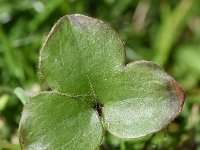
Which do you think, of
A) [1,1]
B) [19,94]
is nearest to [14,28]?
[1,1]

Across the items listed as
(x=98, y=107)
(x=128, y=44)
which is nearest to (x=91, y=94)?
(x=98, y=107)

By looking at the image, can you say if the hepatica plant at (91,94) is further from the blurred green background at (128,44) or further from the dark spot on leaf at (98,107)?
the blurred green background at (128,44)

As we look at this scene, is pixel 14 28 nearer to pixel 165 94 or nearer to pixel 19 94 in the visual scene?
pixel 19 94

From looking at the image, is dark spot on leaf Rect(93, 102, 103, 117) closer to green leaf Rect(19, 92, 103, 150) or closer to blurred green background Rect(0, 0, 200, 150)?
green leaf Rect(19, 92, 103, 150)

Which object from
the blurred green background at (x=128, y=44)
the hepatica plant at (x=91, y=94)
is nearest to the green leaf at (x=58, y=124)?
the hepatica plant at (x=91, y=94)

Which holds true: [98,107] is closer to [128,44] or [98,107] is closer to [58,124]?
[58,124]

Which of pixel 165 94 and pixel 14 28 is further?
pixel 14 28

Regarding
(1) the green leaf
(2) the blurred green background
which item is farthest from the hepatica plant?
(2) the blurred green background
